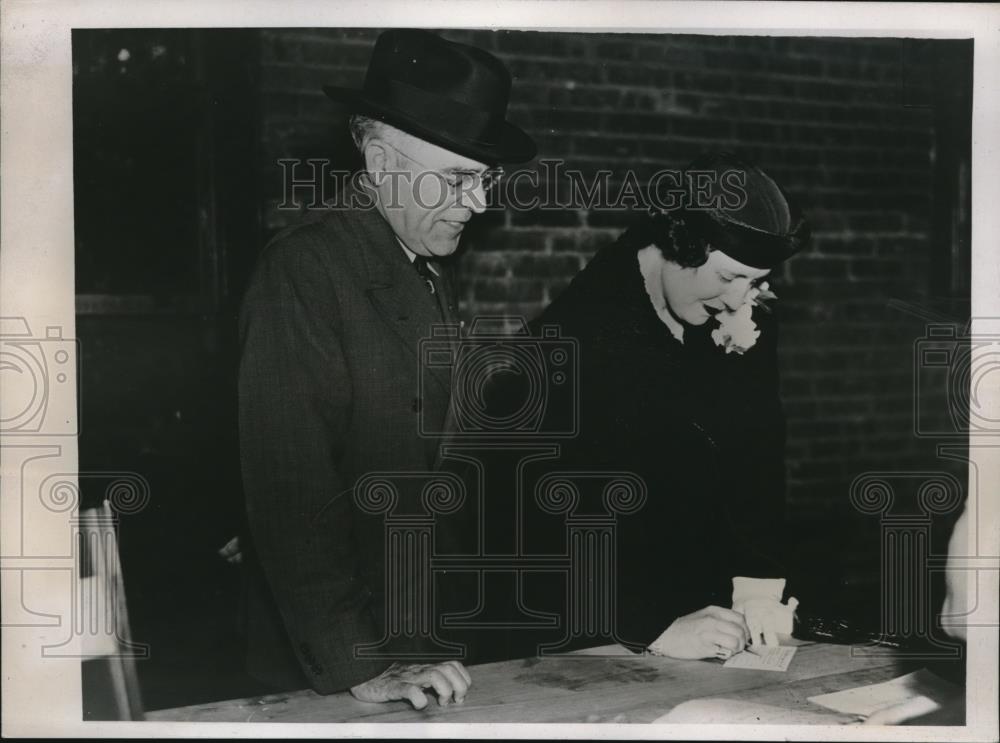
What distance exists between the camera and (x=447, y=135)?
296 centimetres

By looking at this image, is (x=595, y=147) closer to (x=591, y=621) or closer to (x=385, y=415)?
(x=385, y=415)

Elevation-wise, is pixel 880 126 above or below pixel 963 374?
above

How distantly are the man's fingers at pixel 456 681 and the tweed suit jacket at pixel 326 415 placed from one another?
0.22 metres

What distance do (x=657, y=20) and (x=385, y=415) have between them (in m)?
1.51

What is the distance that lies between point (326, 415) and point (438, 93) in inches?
40.7

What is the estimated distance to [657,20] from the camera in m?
Answer: 3.09

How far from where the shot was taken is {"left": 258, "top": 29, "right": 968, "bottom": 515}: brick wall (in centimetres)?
304

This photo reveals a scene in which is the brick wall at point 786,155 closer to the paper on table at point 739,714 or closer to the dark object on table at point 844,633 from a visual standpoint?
the dark object on table at point 844,633

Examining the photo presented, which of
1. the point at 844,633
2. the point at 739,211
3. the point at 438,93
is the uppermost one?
the point at 438,93

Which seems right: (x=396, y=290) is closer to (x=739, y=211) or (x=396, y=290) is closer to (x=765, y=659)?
(x=739, y=211)

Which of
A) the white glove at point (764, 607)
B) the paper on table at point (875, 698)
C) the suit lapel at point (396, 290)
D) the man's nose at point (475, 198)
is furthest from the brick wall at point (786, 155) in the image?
the paper on table at point (875, 698)

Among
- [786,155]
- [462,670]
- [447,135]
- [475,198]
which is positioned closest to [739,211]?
[786,155]

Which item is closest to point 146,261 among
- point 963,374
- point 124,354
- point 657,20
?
point 124,354

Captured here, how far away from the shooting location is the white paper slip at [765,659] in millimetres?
3117
